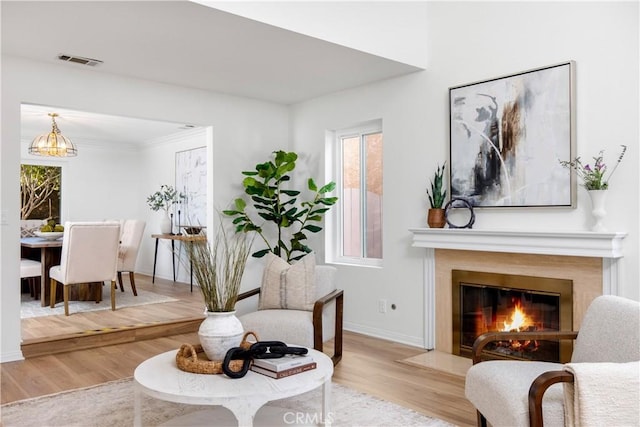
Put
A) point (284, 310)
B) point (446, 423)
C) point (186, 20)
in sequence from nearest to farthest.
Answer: point (446, 423), point (186, 20), point (284, 310)

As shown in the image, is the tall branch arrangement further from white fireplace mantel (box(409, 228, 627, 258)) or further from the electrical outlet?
white fireplace mantel (box(409, 228, 627, 258))

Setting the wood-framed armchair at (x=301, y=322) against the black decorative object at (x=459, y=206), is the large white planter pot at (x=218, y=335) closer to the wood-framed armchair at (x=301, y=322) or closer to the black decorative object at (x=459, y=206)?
the wood-framed armchair at (x=301, y=322)

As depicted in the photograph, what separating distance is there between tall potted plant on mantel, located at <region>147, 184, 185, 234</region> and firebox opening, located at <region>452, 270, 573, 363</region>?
16.7ft

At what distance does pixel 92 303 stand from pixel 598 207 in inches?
208

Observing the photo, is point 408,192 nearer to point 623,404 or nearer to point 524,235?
point 524,235

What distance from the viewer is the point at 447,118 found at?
4.22 m

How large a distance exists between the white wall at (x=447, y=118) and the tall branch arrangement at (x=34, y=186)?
192 inches

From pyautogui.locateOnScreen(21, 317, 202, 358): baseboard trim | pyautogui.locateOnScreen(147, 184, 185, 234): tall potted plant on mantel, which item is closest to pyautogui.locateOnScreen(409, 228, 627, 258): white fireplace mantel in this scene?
pyautogui.locateOnScreen(21, 317, 202, 358): baseboard trim

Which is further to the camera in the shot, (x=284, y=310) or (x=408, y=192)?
(x=408, y=192)

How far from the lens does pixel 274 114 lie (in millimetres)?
5699

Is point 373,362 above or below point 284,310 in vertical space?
below

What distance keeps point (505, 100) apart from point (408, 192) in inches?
A: 45.2

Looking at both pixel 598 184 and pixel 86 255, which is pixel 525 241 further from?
pixel 86 255

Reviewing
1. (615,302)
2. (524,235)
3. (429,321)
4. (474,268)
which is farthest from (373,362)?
(615,302)
